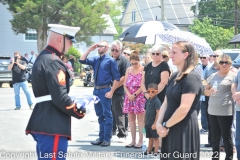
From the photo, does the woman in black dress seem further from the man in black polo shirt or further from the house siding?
the house siding

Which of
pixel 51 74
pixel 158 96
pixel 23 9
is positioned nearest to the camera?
pixel 51 74

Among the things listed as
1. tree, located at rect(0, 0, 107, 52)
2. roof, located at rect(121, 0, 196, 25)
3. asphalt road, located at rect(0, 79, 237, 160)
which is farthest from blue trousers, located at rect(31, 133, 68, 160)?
roof, located at rect(121, 0, 196, 25)

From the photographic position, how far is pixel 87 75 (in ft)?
106

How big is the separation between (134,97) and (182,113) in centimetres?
525

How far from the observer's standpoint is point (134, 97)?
1116cm

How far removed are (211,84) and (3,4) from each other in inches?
1475

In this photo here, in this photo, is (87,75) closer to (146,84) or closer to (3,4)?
(3,4)

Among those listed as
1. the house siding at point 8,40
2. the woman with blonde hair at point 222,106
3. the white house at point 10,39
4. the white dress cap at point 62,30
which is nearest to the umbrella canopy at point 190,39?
the woman with blonde hair at point 222,106

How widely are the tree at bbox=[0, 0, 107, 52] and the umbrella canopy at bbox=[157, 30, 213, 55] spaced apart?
29.2 m

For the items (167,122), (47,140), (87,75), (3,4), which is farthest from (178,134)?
(3,4)

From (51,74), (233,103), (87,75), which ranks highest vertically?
(51,74)

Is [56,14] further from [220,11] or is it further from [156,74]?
[220,11]

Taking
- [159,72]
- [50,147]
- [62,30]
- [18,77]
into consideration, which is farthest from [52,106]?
[18,77]

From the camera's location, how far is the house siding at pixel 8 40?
158 ft
